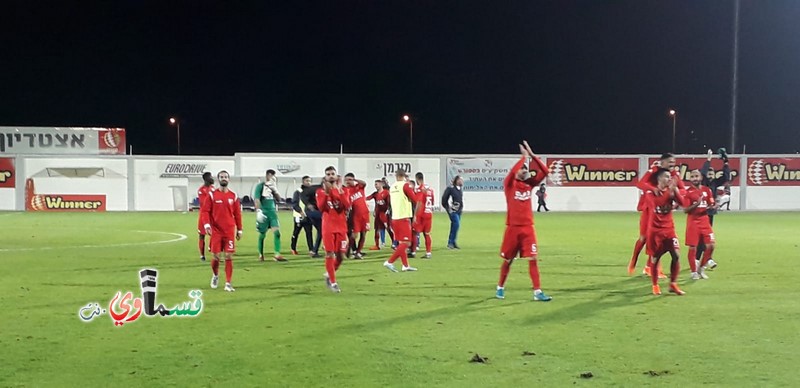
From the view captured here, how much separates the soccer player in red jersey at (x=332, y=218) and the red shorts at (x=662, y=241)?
4867 mm

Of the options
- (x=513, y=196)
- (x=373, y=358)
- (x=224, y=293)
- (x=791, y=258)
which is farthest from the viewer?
→ (x=791, y=258)

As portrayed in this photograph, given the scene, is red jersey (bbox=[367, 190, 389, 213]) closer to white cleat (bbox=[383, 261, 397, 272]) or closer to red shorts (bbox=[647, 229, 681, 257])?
white cleat (bbox=[383, 261, 397, 272])

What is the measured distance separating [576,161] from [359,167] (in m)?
13.3

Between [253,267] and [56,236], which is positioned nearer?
[253,267]

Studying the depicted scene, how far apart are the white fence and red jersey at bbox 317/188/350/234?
93.8 ft

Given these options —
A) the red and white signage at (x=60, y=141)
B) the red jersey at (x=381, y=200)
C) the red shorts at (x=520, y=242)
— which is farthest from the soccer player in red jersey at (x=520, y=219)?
the red and white signage at (x=60, y=141)

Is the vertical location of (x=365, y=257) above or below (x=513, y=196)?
below

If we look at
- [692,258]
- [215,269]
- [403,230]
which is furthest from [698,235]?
[215,269]

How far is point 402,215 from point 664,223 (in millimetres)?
5289

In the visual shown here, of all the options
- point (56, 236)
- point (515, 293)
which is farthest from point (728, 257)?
point (56, 236)

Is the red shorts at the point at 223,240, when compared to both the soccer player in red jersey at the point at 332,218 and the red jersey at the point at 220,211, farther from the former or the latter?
the soccer player in red jersey at the point at 332,218

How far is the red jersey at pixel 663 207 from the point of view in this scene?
33.5 ft

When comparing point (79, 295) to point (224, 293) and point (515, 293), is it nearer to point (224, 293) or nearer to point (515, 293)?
point (224, 293)

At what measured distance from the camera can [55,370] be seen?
6.00 meters
